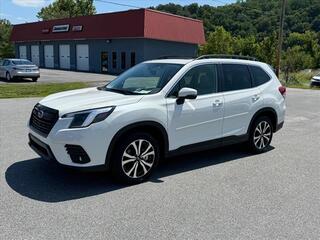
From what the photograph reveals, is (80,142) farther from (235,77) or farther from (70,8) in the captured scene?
(70,8)

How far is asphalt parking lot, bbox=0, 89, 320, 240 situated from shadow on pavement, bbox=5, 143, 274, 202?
12 mm

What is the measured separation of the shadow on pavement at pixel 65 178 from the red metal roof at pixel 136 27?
26074 millimetres

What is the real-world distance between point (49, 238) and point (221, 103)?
341 cm

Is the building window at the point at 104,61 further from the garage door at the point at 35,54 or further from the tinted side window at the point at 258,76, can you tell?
the tinted side window at the point at 258,76

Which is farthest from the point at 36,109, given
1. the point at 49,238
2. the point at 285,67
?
the point at 285,67

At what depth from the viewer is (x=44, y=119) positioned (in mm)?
4902

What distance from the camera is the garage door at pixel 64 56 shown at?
4151 cm

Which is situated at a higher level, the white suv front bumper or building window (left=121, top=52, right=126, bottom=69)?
building window (left=121, top=52, right=126, bottom=69)

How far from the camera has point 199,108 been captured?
5566 mm

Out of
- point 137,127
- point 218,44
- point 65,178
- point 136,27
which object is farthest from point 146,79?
point 218,44

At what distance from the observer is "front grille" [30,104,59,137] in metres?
4.73

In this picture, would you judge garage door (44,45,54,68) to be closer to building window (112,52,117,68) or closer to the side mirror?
building window (112,52,117,68)

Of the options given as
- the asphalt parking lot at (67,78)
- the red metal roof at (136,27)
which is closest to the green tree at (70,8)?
the red metal roof at (136,27)

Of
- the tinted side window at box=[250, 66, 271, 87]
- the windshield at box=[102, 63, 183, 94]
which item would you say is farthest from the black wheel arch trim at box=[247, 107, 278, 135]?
the windshield at box=[102, 63, 183, 94]
